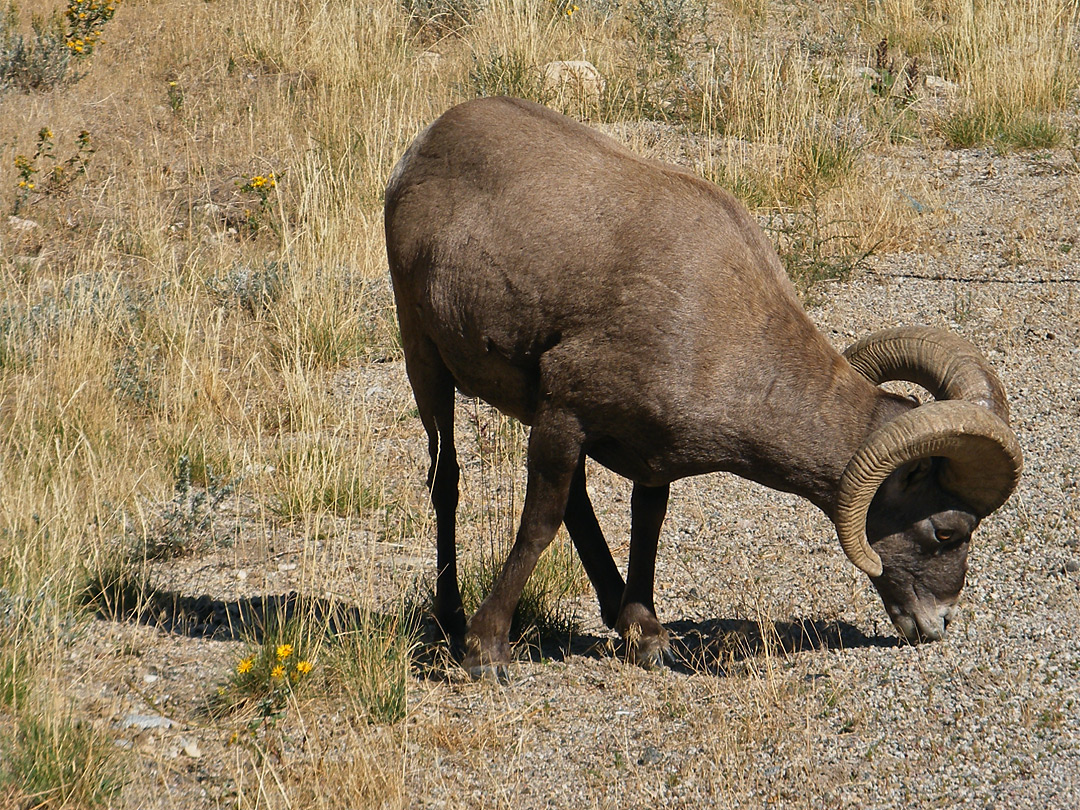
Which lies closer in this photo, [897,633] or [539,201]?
[539,201]

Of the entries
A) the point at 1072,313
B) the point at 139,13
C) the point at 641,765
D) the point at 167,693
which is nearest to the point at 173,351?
the point at 167,693

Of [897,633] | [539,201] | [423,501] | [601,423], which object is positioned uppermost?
[539,201]

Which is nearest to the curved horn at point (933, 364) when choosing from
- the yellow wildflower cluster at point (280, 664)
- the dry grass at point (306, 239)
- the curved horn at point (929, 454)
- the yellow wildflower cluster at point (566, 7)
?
the curved horn at point (929, 454)

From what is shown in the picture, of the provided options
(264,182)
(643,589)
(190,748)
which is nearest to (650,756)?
(643,589)

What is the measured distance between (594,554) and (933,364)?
1786 mm

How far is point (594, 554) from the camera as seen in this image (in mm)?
5609

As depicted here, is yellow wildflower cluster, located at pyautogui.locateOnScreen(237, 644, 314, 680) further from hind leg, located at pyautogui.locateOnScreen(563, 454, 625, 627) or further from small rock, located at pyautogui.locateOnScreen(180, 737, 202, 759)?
hind leg, located at pyautogui.locateOnScreen(563, 454, 625, 627)

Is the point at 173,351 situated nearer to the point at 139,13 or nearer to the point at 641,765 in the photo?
the point at 641,765

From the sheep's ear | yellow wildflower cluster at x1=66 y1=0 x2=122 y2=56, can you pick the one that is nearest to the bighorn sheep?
the sheep's ear

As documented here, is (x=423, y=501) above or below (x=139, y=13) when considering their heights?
below

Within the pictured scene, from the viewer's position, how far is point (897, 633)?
17.2ft

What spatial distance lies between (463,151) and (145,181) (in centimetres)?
746

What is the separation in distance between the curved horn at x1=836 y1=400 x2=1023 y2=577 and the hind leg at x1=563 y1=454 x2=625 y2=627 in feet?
4.37

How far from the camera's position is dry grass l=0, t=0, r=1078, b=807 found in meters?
5.05
